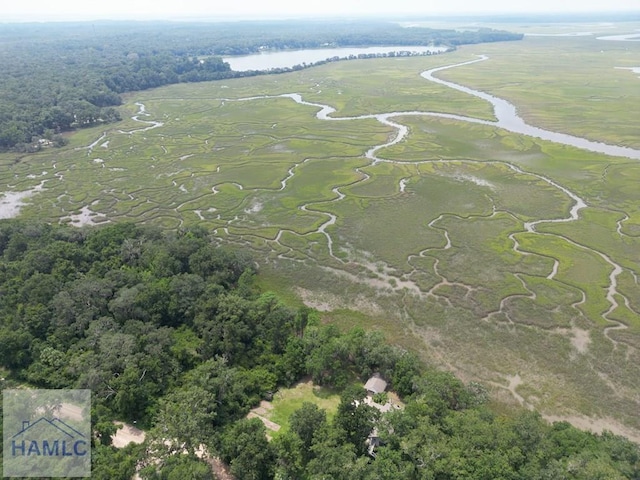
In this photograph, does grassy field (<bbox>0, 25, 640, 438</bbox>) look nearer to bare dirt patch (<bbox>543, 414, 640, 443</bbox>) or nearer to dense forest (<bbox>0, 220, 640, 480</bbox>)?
bare dirt patch (<bbox>543, 414, 640, 443</bbox>)

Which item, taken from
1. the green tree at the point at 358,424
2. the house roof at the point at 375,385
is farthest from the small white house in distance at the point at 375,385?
the green tree at the point at 358,424

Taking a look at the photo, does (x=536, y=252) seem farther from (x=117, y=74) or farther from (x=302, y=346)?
(x=117, y=74)

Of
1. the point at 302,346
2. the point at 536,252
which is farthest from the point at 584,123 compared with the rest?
the point at 302,346

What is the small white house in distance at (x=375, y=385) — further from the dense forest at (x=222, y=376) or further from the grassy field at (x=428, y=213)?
the grassy field at (x=428, y=213)

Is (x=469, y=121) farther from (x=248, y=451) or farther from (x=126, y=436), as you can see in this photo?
(x=126, y=436)

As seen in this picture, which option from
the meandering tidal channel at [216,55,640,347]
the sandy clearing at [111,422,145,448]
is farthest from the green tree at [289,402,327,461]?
the meandering tidal channel at [216,55,640,347]

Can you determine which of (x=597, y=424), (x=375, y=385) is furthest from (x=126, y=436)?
(x=597, y=424)
